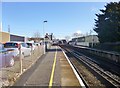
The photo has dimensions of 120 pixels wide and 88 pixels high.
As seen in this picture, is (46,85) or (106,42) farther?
Result: (106,42)

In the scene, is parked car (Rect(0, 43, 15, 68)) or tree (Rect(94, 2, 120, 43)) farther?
tree (Rect(94, 2, 120, 43))

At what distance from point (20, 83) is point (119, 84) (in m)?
5.24

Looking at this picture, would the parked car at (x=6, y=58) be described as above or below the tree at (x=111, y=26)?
below

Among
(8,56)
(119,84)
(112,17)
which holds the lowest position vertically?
(119,84)

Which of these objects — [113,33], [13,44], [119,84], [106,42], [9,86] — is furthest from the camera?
[106,42]

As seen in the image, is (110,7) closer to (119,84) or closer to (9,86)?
(119,84)

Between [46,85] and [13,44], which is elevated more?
[13,44]

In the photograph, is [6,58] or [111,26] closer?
[6,58]

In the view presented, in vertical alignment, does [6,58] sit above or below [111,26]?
below

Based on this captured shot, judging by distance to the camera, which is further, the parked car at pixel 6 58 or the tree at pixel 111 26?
the tree at pixel 111 26

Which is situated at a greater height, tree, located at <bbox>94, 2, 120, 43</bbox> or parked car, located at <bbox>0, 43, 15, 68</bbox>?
tree, located at <bbox>94, 2, 120, 43</bbox>

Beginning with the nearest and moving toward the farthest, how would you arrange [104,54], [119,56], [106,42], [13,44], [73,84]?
[73,84]
[13,44]
[119,56]
[104,54]
[106,42]

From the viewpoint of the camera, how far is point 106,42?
5359 cm

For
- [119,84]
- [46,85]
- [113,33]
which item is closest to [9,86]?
[46,85]
